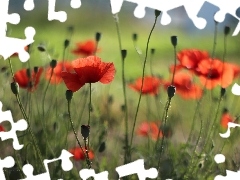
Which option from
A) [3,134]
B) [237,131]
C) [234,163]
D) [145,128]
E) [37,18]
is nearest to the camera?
[3,134]

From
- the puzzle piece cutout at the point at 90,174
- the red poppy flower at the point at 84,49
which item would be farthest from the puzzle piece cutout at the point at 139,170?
the red poppy flower at the point at 84,49

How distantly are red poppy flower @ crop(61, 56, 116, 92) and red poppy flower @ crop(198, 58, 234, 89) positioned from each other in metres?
0.27

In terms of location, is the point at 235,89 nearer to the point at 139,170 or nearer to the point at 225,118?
the point at 139,170

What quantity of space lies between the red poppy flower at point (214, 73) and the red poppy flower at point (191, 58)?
0.01 metres

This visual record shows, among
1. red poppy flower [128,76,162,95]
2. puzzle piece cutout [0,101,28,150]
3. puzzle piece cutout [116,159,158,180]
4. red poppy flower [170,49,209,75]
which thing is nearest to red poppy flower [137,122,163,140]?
red poppy flower [128,76,162,95]

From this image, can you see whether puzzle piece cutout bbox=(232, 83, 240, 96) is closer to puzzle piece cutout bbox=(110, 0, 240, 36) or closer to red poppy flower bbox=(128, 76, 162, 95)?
puzzle piece cutout bbox=(110, 0, 240, 36)

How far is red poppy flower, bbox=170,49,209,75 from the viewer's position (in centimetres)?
114

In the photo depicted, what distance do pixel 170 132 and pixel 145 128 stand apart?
0.13 meters

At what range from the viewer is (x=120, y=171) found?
956mm

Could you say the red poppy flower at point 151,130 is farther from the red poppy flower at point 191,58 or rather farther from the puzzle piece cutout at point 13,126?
the puzzle piece cutout at point 13,126

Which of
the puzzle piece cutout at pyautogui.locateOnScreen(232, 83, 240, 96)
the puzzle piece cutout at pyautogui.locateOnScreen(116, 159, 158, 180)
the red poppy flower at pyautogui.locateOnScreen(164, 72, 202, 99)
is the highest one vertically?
the red poppy flower at pyautogui.locateOnScreen(164, 72, 202, 99)

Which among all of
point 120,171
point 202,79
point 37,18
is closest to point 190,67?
point 202,79

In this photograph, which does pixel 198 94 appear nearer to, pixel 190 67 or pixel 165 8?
pixel 190 67

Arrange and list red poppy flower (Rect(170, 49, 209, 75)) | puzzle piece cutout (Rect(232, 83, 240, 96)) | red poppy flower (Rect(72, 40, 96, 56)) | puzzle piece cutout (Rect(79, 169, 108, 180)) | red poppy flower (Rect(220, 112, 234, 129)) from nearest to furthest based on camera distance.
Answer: puzzle piece cutout (Rect(79, 169, 108, 180)) → puzzle piece cutout (Rect(232, 83, 240, 96)) → red poppy flower (Rect(170, 49, 209, 75)) → red poppy flower (Rect(220, 112, 234, 129)) → red poppy flower (Rect(72, 40, 96, 56))
